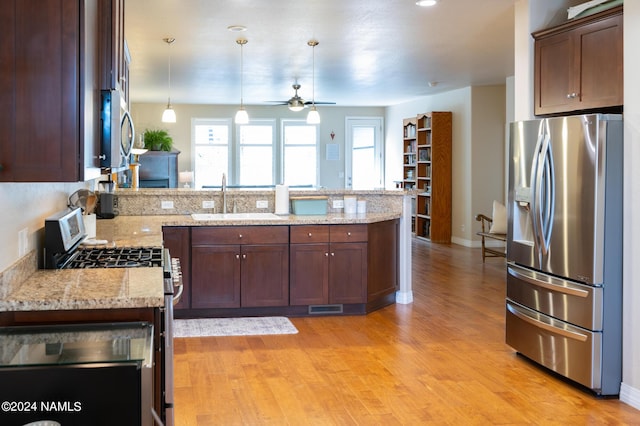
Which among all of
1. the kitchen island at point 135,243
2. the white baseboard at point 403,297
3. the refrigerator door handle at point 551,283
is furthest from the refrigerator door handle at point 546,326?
the white baseboard at point 403,297

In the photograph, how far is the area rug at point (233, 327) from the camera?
5.00 m

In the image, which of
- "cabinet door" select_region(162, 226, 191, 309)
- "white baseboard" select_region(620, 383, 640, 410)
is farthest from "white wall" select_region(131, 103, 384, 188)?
"white baseboard" select_region(620, 383, 640, 410)

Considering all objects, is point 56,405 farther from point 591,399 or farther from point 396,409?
point 591,399

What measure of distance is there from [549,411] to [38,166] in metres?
2.80

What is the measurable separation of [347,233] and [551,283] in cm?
205

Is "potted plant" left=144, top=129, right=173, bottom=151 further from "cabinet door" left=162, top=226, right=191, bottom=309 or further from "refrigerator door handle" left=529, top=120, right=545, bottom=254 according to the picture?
"refrigerator door handle" left=529, top=120, right=545, bottom=254

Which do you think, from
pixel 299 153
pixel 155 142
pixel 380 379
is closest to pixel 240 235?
pixel 380 379

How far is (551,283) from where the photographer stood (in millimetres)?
3922

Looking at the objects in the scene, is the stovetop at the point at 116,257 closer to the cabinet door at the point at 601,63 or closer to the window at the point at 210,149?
the cabinet door at the point at 601,63

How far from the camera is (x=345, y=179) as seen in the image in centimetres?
1441

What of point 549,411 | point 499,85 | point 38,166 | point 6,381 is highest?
point 499,85

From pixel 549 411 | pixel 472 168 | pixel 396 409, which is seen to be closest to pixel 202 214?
pixel 396 409

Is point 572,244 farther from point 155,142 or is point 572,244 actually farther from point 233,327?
point 155,142

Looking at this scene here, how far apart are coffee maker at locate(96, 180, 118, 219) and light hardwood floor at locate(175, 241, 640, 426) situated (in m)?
1.45
